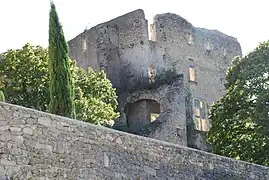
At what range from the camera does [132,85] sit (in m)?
42.1

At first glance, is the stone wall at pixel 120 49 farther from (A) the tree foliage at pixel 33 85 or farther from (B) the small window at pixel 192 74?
(A) the tree foliage at pixel 33 85

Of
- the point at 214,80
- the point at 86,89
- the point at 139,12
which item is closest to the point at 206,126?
the point at 214,80

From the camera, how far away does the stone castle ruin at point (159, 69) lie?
38.5 meters

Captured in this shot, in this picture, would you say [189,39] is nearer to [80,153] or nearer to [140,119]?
[140,119]

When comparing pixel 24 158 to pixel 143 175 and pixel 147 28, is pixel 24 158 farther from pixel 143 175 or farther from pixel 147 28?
pixel 147 28

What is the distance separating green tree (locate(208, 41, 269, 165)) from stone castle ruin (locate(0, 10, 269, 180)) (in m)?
3.54

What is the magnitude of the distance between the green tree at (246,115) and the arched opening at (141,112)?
13764 millimetres

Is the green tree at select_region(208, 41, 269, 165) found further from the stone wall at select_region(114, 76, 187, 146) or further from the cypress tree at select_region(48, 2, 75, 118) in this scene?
the stone wall at select_region(114, 76, 187, 146)

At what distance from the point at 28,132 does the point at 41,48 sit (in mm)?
19954

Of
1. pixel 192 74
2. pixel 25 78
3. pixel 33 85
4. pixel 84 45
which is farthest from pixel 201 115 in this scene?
pixel 25 78

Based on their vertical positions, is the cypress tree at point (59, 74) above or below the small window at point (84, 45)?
below

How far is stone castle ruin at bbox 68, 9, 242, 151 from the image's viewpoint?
3853 centimetres

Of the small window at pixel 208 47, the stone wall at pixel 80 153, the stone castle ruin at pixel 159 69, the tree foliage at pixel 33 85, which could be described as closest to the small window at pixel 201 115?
the stone castle ruin at pixel 159 69

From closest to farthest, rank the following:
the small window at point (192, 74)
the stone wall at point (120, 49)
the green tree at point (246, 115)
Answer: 1. the green tree at point (246, 115)
2. the stone wall at point (120, 49)
3. the small window at point (192, 74)
